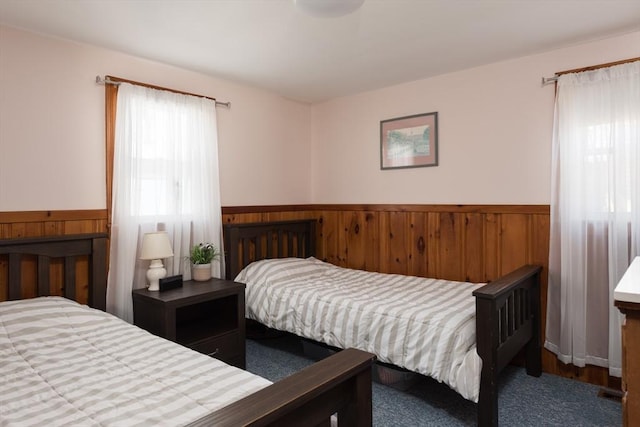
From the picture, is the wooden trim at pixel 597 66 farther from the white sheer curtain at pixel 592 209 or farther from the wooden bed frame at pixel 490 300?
the wooden bed frame at pixel 490 300

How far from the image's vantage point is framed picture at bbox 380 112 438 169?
127 inches

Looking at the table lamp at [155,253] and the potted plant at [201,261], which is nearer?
the table lamp at [155,253]

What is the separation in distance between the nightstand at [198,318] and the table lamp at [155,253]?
9 centimetres

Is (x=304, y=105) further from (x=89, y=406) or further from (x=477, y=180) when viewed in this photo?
(x=89, y=406)

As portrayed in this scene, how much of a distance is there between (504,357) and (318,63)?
2.32 metres

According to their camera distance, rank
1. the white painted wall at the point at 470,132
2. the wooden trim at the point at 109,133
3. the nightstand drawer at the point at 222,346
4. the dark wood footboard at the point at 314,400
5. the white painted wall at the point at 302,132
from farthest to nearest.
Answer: the white painted wall at the point at 470,132 < the wooden trim at the point at 109,133 < the nightstand drawer at the point at 222,346 < the white painted wall at the point at 302,132 < the dark wood footboard at the point at 314,400

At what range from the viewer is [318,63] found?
2.86 metres

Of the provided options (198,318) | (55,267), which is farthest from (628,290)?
(55,267)

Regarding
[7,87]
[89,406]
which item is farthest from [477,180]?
[7,87]

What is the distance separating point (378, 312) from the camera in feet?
7.58

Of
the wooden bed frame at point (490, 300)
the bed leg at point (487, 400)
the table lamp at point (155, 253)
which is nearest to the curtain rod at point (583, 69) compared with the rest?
the wooden bed frame at point (490, 300)

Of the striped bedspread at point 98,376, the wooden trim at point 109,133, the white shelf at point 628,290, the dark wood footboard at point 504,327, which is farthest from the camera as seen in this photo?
the wooden trim at point 109,133

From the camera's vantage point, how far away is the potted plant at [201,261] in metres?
2.82

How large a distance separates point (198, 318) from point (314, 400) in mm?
2170
